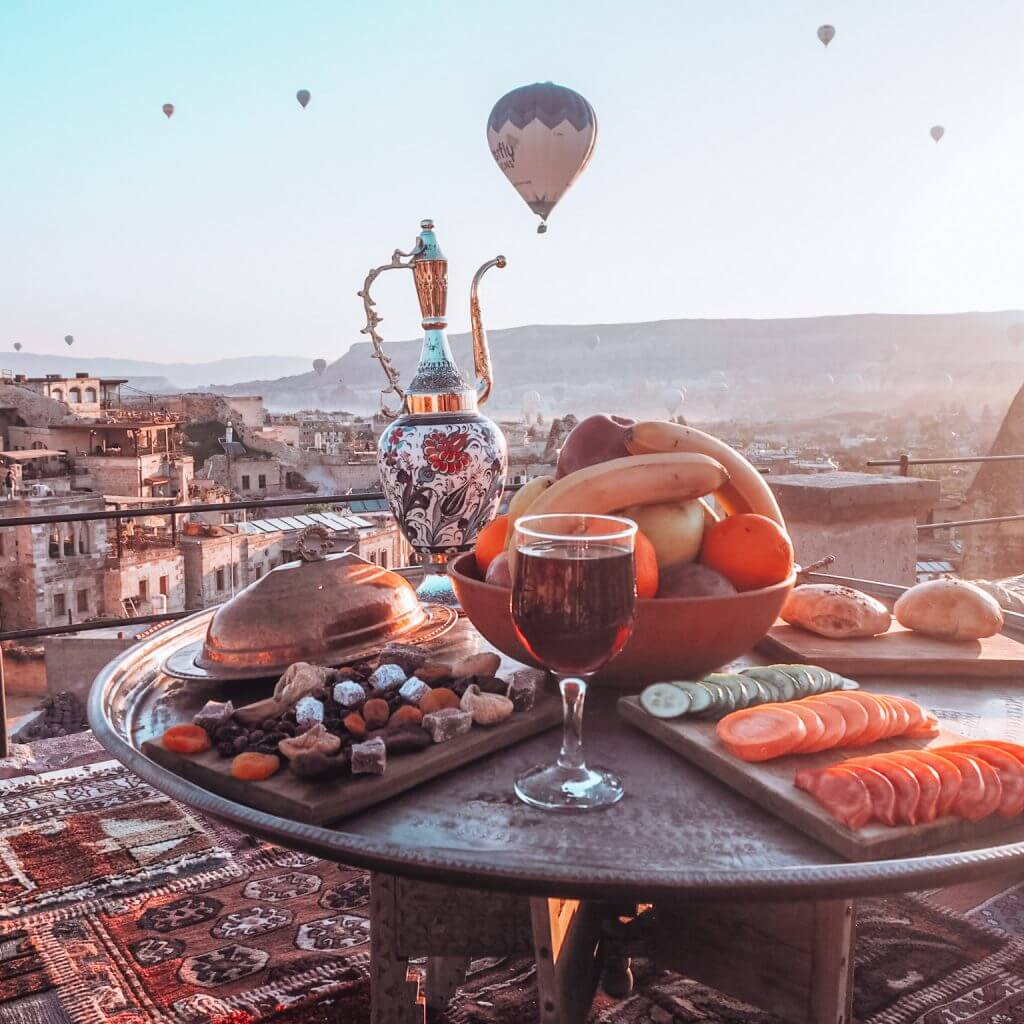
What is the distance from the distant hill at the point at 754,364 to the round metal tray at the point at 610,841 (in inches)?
2053

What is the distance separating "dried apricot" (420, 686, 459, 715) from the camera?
0.95 m

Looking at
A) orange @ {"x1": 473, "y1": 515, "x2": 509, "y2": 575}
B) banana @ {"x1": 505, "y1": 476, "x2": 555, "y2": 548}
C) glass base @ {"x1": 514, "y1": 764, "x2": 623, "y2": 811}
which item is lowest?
glass base @ {"x1": 514, "y1": 764, "x2": 623, "y2": 811}

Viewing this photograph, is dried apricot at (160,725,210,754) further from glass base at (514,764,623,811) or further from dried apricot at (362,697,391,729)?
glass base at (514,764,623,811)

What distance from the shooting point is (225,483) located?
3884 centimetres

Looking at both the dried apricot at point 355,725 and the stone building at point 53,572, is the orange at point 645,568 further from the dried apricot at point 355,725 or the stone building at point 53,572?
the stone building at point 53,572

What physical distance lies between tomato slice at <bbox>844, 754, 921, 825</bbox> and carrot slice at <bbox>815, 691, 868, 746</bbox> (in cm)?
9

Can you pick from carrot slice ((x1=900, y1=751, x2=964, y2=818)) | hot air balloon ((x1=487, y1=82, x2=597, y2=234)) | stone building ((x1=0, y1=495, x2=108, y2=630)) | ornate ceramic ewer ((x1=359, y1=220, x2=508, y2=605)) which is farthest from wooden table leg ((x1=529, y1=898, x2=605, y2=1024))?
stone building ((x1=0, y1=495, x2=108, y2=630))

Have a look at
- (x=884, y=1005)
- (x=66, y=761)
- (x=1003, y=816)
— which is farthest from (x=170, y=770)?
(x=66, y=761)

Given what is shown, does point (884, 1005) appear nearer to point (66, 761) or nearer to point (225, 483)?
point (66, 761)

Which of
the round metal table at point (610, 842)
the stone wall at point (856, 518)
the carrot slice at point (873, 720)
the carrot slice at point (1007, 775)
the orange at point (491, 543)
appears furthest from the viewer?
the stone wall at point (856, 518)

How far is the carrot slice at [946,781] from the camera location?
0.76 m

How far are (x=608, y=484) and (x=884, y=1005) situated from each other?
132cm

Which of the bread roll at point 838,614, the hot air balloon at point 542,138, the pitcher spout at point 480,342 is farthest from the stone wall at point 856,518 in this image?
the hot air balloon at point 542,138

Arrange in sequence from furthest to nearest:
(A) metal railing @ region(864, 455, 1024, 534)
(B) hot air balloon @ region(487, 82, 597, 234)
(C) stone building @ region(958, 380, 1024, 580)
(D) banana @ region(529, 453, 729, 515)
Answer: (B) hot air balloon @ region(487, 82, 597, 234), (C) stone building @ region(958, 380, 1024, 580), (A) metal railing @ region(864, 455, 1024, 534), (D) banana @ region(529, 453, 729, 515)
